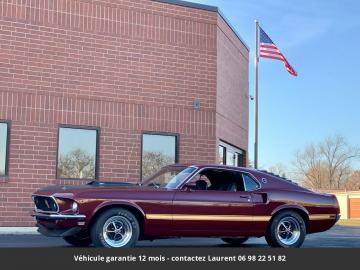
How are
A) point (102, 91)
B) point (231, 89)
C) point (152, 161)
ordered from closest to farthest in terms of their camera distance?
point (102, 91) < point (152, 161) < point (231, 89)

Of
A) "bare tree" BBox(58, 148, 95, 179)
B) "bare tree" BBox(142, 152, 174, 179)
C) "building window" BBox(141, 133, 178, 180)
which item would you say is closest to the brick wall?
"building window" BBox(141, 133, 178, 180)

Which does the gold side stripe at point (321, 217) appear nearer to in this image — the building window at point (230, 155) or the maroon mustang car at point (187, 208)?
the maroon mustang car at point (187, 208)

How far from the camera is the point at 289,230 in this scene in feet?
34.5

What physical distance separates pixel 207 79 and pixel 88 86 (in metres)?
4.01

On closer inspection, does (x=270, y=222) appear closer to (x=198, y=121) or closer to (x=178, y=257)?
(x=178, y=257)

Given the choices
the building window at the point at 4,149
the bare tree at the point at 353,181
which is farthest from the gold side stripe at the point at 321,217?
the bare tree at the point at 353,181

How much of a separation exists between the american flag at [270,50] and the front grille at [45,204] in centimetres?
1608

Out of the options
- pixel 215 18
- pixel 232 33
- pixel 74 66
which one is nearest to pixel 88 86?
pixel 74 66

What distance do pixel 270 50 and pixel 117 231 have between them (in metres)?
16.6

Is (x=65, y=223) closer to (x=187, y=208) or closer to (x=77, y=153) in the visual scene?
(x=187, y=208)

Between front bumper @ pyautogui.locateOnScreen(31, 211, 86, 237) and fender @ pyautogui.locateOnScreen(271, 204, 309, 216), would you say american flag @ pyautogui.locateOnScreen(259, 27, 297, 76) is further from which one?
front bumper @ pyautogui.locateOnScreen(31, 211, 86, 237)

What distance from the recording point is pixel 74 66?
1752 cm

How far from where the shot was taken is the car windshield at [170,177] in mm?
9953

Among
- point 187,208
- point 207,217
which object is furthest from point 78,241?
point 207,217
